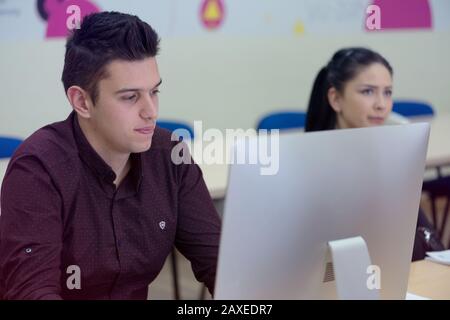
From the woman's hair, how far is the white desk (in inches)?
15.3

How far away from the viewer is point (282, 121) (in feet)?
11.6

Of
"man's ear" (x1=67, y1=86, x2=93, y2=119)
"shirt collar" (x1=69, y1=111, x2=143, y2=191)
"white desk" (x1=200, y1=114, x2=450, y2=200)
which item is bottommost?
"white desk" (x1=200, y1=114, x2=450, y2=200)

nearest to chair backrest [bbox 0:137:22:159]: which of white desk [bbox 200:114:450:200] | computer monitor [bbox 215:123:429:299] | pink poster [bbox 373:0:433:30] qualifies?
white desk [bbox 200:114:450:200]

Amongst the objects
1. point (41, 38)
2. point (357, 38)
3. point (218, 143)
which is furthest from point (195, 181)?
point (357, 38)

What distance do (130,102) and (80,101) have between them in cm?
12

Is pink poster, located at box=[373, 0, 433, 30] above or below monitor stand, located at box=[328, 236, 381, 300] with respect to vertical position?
above

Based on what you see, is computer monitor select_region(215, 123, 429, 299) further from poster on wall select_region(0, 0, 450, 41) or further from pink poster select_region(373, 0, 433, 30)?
pink poster select_region(373, 0, 433, 30)

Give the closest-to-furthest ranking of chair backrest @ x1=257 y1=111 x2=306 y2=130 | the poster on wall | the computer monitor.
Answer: the computer monitor, the poster on wall, chair backrest @ x1=257 y1=111 x2=306 y2=130

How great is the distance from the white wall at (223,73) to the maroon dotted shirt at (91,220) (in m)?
1.79

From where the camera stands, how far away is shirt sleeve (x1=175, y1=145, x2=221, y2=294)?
1.54m

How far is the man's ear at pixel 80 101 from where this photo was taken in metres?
1.42

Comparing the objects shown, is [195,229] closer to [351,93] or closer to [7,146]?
[351,93]

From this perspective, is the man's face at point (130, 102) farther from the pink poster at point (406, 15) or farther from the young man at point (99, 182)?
the pink poster at point (406, 15)
